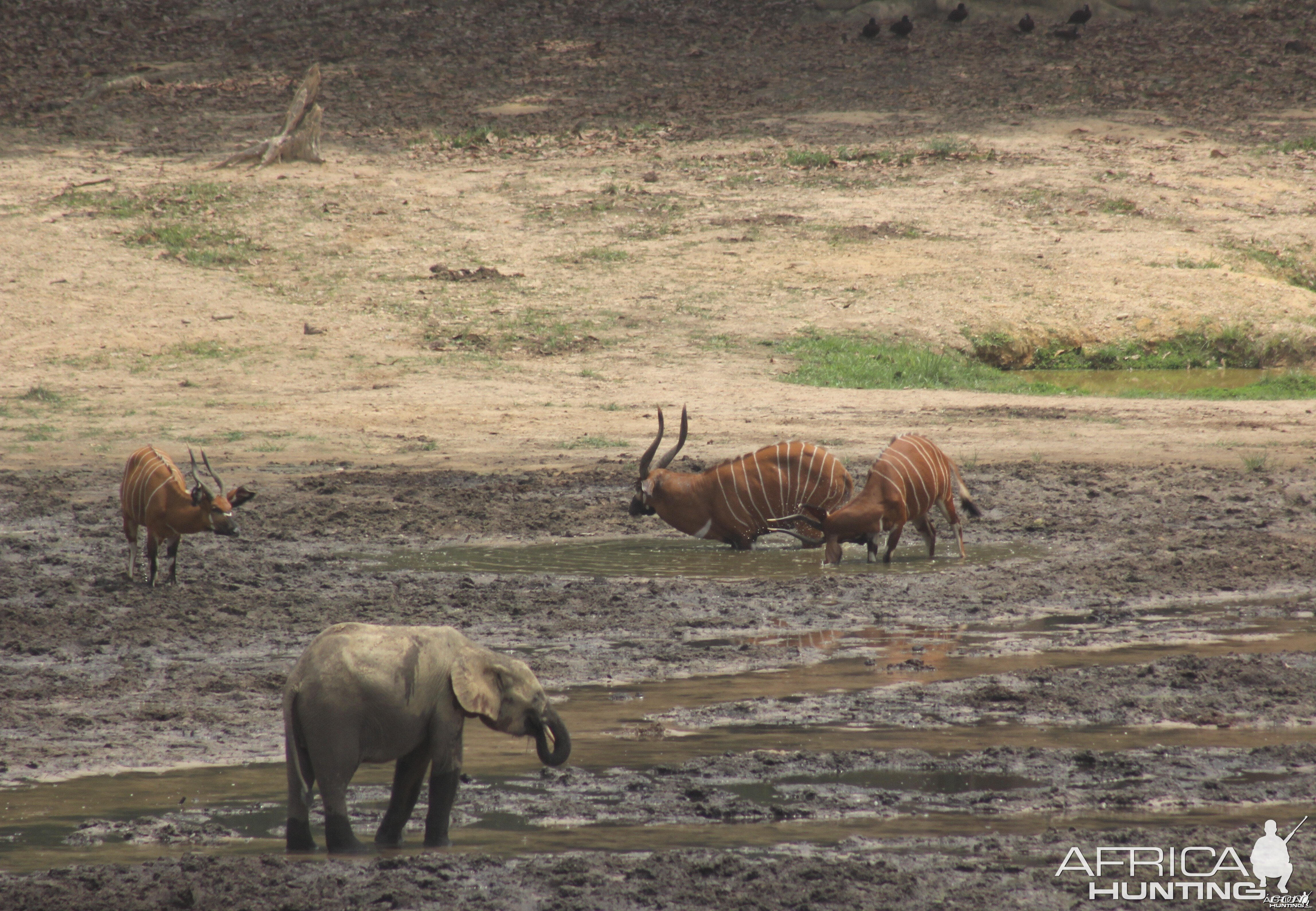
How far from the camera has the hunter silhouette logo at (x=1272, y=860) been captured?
4.54 m

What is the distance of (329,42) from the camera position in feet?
93.1

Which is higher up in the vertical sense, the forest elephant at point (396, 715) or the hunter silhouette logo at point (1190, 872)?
the forest elephant at point (396, 715)

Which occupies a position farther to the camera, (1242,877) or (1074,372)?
(1074,372)

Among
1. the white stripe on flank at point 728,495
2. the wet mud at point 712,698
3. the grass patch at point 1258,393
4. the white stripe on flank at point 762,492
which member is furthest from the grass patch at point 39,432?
the grass patch at point 1258,393

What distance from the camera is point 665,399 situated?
51.3 ft

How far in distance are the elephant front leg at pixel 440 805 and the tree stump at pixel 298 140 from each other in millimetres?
19205

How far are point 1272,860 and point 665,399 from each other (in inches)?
445

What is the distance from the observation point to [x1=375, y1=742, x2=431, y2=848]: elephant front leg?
16.1 ft

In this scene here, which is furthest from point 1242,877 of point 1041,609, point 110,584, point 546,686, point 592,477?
point 592,477

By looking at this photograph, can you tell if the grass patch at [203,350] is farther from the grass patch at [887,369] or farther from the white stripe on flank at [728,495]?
the white stripe on flank at [728,495]

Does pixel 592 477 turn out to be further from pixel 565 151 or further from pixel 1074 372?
pixel 565 151

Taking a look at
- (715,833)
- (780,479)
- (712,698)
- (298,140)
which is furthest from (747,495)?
(298,140)

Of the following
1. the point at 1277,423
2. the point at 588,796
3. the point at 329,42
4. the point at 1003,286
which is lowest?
the point at 588,796

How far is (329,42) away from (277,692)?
2374 centimetres
